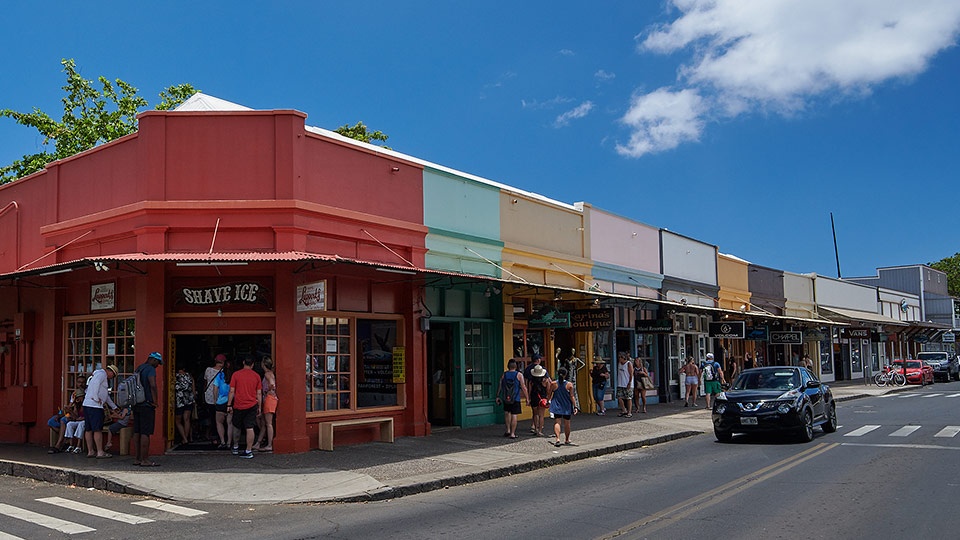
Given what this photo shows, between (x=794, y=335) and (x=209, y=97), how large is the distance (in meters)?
25.5

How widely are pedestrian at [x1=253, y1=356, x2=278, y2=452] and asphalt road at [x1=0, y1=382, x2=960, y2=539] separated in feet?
9.99

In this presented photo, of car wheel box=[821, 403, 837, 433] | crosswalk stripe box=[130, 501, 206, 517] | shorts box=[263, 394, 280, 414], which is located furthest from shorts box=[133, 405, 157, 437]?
car wheel box=[821, 403, 837, 433]

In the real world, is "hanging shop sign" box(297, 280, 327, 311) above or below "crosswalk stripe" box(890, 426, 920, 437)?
above

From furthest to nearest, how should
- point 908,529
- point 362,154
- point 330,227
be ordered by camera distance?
point 362,154 < point 330,227 < point 908,529

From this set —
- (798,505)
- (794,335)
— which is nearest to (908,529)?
(798,505)

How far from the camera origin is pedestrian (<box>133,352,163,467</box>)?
13.0 meters

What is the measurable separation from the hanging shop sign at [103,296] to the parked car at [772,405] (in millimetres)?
11962

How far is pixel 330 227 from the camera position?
15422 mm

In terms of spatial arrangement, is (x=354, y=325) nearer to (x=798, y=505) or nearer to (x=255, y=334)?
(x=255, y=334)

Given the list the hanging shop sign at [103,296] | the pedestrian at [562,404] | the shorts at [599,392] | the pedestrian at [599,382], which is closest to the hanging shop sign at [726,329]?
the pedestrian at [599,382]

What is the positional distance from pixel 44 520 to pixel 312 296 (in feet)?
17.4

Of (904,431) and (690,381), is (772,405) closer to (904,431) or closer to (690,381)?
(904,431)

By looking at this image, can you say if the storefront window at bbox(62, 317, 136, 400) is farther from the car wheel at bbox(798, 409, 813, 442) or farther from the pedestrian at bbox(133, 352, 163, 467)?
the car wheel at bbox(798, 409, 813, 442)

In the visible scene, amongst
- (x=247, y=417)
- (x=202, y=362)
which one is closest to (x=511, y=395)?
(x=247, y=417)
